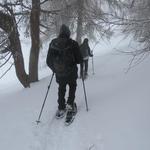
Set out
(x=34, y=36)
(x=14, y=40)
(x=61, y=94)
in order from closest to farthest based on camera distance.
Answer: (x=61, y=94) → (x=14, y=40) → (x=34, y=36)

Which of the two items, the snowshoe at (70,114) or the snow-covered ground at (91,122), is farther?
the snowshoe at (70,114)

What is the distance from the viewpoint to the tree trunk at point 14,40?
503 inches

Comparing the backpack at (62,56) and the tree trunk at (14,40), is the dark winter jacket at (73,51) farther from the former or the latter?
the tree trunk at (14,40)

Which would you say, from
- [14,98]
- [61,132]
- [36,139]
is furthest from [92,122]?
[14,98]

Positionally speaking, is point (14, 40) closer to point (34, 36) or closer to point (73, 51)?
point (34, 36)

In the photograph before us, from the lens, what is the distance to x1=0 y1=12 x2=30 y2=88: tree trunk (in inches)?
503

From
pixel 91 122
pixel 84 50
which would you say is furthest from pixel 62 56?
pixel 84 50

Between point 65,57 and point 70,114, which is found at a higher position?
point 65,57

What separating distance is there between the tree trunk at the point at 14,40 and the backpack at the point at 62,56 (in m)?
3.90

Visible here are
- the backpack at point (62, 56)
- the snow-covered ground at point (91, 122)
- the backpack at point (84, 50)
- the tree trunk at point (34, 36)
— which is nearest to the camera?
the snow-covered ground at point (91, 122)

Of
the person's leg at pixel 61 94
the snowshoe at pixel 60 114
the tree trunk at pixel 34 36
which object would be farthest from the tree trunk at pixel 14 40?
the snowshoe at pixel 60 114

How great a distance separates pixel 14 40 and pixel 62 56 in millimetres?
4669

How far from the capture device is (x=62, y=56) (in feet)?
29.3

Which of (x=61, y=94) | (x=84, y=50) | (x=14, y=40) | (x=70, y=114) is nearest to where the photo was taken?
(x=70, y=114)
